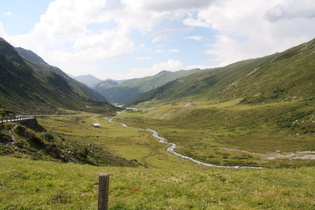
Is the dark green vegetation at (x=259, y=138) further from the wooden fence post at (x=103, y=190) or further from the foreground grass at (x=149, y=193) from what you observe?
the wooden fence post at (x=103, y=190)

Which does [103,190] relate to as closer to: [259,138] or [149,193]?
[149,193]

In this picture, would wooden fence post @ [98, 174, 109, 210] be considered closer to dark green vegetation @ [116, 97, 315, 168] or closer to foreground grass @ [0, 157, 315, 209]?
foreground grass @ [0, 157, 315, 209]

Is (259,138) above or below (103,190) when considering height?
below

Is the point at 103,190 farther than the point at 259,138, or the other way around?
the point at 259,138

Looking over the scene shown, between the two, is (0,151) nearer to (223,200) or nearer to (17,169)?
(17,169)

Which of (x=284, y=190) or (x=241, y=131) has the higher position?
(x=284, y=190)

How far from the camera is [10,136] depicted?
39.8 m

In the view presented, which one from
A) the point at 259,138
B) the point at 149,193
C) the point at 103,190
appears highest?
the point at 103,190

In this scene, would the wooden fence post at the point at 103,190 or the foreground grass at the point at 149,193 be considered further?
the foreground grass at the point at 149,193

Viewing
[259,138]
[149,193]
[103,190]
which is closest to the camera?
[103,190]

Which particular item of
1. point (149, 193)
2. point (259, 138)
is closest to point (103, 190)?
point (149, 193)

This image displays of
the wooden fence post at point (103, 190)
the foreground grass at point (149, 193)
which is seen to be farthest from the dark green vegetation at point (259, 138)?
the wooden fence post at point (103, 190)

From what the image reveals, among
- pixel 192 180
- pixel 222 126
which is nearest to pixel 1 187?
pixel 192 180

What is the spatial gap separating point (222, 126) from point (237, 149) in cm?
6882
